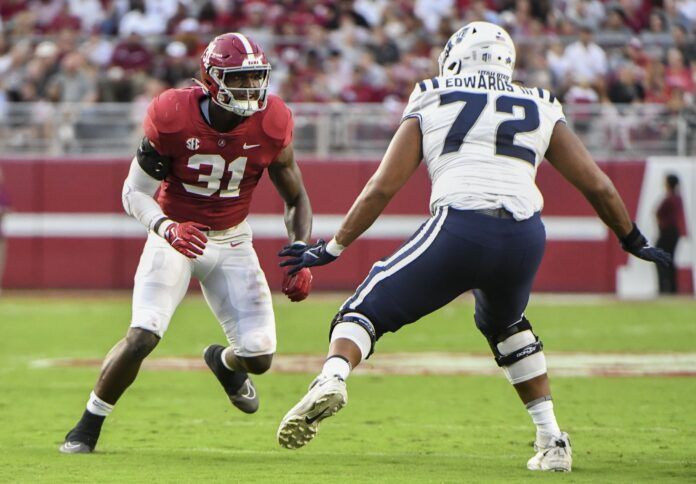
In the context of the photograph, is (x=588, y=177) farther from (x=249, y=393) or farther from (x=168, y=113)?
(x=249, y=393)

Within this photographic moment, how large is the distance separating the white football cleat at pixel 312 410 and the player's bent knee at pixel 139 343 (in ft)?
3.90

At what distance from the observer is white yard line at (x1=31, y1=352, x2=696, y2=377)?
9.53 m

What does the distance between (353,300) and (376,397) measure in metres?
3.14

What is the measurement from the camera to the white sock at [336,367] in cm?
507

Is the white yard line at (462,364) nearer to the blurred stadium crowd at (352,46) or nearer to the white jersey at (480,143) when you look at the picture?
the white jersey at (480,143)

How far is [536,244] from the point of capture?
17.4ft

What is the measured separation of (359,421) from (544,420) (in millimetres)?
1893

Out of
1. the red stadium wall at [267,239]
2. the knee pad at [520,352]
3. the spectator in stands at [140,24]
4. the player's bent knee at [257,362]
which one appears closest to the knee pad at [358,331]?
the knee pad at [520,352]

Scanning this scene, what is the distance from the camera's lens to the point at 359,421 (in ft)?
24.0

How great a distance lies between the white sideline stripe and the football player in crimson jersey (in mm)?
8945

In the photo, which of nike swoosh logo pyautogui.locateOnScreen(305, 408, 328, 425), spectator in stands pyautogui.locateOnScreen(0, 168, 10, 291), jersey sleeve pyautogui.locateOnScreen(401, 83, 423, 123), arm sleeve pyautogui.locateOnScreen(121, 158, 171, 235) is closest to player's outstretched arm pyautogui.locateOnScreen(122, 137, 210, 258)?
arm sleeve pyautogui.locateOnScreen(121, 158, 171, 235)

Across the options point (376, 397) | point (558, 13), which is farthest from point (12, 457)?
point (558, 13)

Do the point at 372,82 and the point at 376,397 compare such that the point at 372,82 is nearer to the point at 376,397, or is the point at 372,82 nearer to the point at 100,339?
the point at 100,339

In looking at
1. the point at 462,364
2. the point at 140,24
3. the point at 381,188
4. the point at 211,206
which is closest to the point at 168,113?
the point at 211,206
